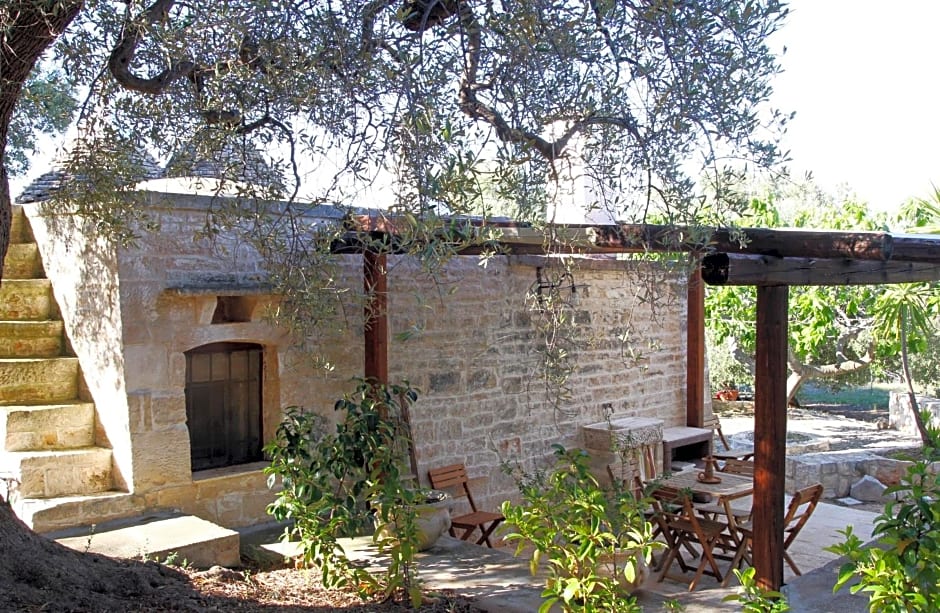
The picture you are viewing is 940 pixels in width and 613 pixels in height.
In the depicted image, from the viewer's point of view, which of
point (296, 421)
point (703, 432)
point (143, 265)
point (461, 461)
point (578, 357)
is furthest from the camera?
point (703, 432)

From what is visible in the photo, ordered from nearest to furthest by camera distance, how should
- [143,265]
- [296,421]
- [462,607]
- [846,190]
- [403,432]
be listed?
[462,607] < [296,421] < [403,432] < [143,265] < [846,190]

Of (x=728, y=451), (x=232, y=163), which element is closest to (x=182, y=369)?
(x=232, y=163)

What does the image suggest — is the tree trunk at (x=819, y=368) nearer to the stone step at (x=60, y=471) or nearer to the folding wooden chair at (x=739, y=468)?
the folding wooden chair at (x=739, y=468)

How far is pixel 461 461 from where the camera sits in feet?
24.7

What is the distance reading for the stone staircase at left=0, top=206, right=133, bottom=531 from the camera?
A: 18.1 feet

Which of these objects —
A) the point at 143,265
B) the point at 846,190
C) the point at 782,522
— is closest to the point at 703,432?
the point at 782,522

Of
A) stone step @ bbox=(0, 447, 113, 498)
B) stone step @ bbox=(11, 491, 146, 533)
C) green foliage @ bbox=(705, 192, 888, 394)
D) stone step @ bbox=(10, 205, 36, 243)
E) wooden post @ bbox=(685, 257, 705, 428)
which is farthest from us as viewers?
green foliage @ bbox=(705, 192, 888, 394)

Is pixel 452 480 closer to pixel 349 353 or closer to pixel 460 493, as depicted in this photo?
pixel 460 493

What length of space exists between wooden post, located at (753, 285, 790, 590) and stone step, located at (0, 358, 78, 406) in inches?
190

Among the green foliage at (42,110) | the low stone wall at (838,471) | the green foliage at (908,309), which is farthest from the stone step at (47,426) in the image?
the green foliage at (908,309)

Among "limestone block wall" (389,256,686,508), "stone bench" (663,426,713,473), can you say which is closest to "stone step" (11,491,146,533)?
"limestone block wall" (389,256,686,508)

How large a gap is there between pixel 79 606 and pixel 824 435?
12650 mm

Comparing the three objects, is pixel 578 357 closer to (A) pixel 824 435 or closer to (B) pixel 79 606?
(B) pixel 79 606

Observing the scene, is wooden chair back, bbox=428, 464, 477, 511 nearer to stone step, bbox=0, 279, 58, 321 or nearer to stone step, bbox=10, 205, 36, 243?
stone step, bbox=0, 279, 58, 321
